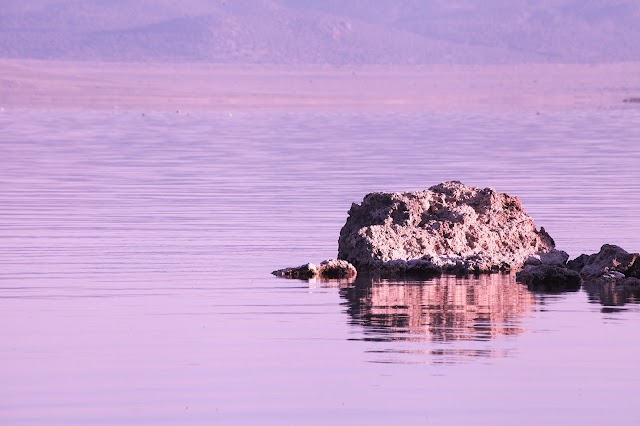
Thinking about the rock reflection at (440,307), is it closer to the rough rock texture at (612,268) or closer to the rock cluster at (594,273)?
the rock cluster at (594,273)

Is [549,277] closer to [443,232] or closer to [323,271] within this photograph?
[443,232]

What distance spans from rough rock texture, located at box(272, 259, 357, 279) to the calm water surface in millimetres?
305

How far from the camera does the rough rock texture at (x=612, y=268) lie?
16828mm

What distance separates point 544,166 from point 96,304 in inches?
977

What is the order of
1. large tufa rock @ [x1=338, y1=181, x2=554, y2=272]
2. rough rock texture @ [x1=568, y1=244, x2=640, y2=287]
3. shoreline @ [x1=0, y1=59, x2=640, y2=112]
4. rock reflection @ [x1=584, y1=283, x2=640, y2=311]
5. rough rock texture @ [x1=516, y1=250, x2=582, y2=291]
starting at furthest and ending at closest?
shoreline @ [x1=0, y1=59, x2=640, y2=112] < large tufa rock @ [x1=338, y1=181, x2=554, y2=272] < rough rock texture @ [x1=568, y1=244, x2=640, y2=287] < rough rock texture @ [x1=516, y1=250, x2=582, y2=291] < rock reflection @ [x1=584, y1=283, x2=640, y2=311]

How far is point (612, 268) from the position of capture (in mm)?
16984

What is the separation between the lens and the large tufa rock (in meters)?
17.8

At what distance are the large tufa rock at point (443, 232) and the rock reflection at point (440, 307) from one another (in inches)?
24.3

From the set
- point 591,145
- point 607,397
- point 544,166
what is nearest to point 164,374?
point 607,397

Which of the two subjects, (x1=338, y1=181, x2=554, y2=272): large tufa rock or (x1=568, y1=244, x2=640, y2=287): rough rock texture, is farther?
(x1=338, y1=181, x2=554, y2=272): large tufa rock

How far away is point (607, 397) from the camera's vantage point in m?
10.7

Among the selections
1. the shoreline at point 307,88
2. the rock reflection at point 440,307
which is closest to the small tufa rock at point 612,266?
the rock reflection at point 440,307

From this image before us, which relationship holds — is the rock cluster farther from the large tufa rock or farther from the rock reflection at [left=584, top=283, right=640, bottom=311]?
the large tufa rock

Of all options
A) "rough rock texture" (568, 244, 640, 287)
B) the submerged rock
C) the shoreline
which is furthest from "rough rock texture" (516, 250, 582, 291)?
the shoreline
